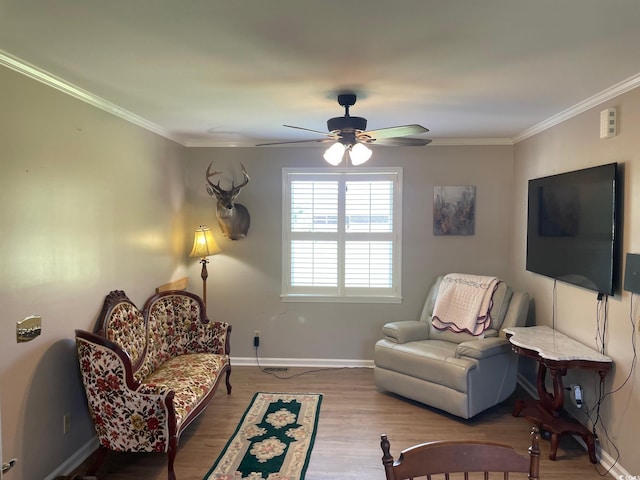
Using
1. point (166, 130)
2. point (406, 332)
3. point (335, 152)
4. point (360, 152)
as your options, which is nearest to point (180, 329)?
point (166, 130)

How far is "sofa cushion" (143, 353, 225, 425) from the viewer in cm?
282

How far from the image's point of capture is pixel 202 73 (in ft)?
8.00

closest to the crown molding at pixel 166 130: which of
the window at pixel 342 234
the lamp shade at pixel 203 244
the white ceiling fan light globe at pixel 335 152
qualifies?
the window at pixel 342 234

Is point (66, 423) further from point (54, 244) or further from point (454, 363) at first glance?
point (454, 363)

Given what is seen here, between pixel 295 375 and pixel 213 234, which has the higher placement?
pixel 213 234

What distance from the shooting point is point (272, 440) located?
3094mm

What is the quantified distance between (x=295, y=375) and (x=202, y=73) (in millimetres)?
3159

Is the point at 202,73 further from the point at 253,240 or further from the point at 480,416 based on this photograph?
the point at 480,416

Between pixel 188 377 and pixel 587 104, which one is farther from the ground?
pixel 587 104

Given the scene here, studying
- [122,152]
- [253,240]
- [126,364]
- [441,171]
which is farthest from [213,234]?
[441,171]

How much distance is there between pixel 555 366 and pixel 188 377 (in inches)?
102

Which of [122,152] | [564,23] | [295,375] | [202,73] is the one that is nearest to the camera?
[564,23]

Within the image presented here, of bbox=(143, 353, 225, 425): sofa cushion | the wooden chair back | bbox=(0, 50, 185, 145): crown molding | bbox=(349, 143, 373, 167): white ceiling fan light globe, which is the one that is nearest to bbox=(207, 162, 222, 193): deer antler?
bbox=(0, 50, 185, 145): crown molding

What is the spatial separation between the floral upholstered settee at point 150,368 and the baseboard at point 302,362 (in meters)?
0.85
